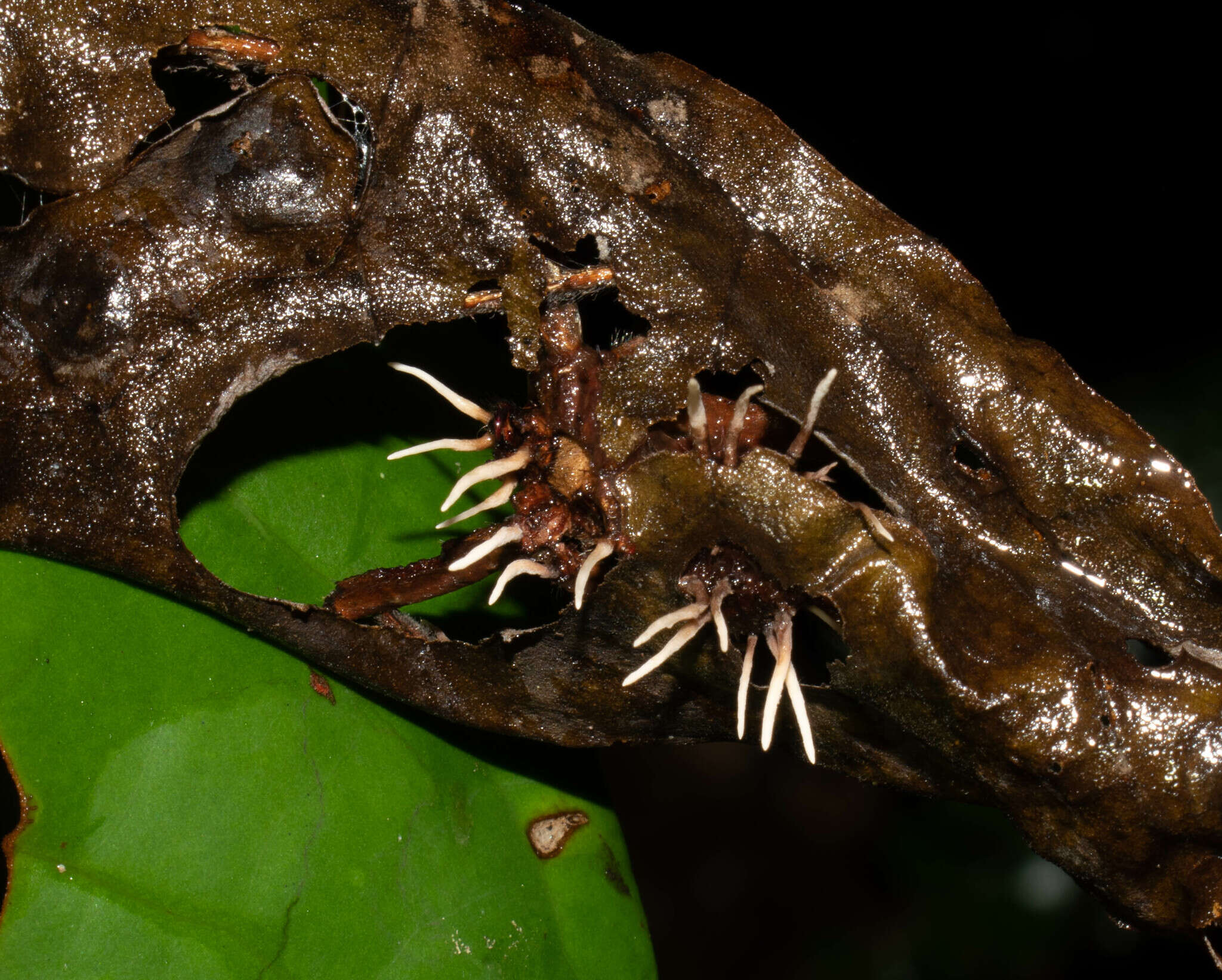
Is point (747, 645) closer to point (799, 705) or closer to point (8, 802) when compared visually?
point (799, 705)

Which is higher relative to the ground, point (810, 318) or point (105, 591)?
point (810, 318)

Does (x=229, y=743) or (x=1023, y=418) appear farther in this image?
(x=229, y=743)

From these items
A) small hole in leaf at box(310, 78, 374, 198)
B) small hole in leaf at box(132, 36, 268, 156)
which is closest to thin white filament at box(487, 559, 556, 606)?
small hole in leaf at box(310, 78, 374, 198)

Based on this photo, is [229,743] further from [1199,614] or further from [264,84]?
[1199,614]

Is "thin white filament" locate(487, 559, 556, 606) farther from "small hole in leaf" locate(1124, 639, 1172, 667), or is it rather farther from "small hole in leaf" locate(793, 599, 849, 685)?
"small hole in leaf" locate(1124, 639, 1172, 667)

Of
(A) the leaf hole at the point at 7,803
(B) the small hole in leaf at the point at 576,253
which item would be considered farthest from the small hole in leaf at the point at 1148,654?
(A) the leaf hole at the point at 7,803

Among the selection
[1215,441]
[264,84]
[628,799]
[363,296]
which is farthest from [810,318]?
[628,799]
